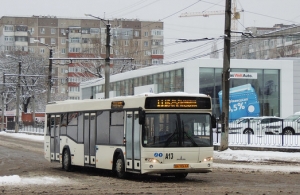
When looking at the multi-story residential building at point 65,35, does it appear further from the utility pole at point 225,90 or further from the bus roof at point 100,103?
the bus roof at point 100,103

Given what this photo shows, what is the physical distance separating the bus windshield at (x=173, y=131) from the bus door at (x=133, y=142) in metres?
0.38

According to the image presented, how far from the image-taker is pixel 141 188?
17297mm

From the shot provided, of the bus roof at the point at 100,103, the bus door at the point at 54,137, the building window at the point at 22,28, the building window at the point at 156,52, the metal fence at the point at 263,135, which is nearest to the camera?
the bus roof at the point at 100,103

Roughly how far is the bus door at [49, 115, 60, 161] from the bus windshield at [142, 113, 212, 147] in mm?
7365

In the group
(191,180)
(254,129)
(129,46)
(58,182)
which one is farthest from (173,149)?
(129,46)

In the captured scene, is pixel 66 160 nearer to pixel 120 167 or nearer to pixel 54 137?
pixel 54 137

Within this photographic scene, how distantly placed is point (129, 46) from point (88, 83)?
1167 inches

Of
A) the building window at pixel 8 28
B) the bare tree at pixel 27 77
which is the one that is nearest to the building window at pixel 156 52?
the building window at pixel 8 28

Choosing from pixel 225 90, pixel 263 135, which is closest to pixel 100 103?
pixel 225 90

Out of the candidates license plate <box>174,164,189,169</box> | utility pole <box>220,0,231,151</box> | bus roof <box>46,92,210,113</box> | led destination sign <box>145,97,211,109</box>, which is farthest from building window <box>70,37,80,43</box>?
license plate <box>174,164,189,169</box>

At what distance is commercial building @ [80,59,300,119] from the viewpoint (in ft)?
207

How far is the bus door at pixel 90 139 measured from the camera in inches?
896

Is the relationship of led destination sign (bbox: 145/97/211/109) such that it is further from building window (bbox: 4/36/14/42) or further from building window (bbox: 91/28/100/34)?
building window (bbox: 4/36/14/42)

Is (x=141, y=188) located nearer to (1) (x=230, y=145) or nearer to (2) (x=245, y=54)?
(1) (x=230, y=145)
